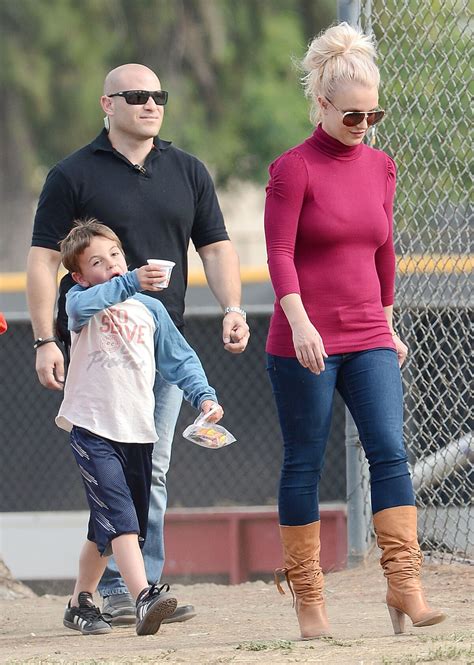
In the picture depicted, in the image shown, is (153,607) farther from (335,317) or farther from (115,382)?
(335,317)

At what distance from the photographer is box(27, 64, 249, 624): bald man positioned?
198 inches

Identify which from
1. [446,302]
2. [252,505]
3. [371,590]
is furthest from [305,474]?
[252,505]

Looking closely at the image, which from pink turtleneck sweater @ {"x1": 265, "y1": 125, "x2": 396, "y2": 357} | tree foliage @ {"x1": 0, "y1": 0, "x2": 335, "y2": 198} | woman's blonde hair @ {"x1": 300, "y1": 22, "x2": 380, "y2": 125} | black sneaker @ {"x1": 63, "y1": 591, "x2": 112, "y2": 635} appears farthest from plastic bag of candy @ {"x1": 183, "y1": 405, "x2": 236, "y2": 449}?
tree foliage @ {"x1": 0, "y1": 0, "x2": 335, "y2": 198}

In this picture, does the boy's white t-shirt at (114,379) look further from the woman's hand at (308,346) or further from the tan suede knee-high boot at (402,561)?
the tan suede knee-high boot at (402,561)

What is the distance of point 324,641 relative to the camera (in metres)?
4.33

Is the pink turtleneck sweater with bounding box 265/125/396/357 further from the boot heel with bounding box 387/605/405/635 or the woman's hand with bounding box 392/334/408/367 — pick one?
the boot heel with bounding box 387/605/405/635

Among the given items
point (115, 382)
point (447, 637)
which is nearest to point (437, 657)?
point (447, 637)

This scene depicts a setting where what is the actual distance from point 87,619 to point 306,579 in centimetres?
96

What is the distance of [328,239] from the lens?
4312 millimetres

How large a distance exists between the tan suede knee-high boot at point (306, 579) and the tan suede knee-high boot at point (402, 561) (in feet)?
0.75

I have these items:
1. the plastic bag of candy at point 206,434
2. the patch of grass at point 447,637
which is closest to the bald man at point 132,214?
the plastic bag of candy at point 206,434

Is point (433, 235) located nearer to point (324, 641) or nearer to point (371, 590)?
point (371, 590)

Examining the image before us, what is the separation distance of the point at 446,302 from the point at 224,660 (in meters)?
3.05

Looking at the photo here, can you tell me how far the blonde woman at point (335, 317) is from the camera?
14.0 feet
